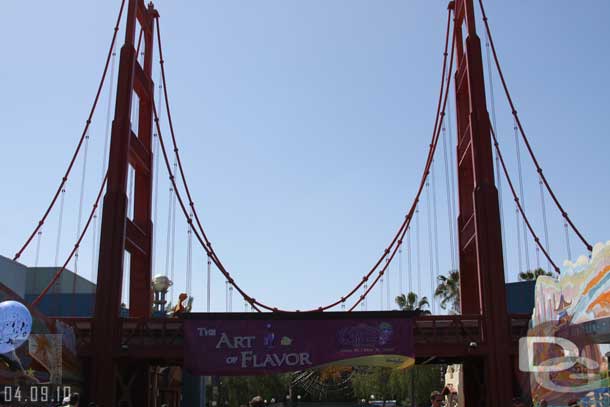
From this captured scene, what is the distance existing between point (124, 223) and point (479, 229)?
11.6 m

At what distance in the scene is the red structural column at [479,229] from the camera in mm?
25656

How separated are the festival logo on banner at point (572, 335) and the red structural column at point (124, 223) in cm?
1276

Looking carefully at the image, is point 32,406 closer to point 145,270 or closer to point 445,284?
point 145,270

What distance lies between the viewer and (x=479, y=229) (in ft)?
87.5

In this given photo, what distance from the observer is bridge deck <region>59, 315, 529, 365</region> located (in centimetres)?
2619

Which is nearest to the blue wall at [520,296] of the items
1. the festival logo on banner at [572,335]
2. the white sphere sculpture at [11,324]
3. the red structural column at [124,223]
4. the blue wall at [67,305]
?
the festival logo on banner at [572,335]

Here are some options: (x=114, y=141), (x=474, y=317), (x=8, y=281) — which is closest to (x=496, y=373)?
(x=474, y=317)

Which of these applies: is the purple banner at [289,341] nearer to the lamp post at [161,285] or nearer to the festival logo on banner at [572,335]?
the festival logo on banner at [572,335]

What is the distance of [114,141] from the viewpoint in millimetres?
28438

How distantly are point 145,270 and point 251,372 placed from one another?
701 centimetres

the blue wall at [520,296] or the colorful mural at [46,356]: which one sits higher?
the blue wall at [520,296]
